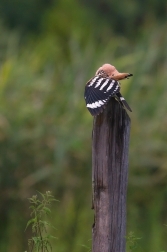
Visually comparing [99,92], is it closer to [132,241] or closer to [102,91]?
[102,91]

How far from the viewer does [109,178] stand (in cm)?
331

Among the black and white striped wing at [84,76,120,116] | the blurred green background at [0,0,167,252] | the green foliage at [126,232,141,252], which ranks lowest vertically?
the green foliage at [126,232,141,252]

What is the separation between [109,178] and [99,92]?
1.70 feet

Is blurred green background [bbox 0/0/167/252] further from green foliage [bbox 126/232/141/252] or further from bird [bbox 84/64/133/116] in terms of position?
green foliage [bbox 126/232/141/252]

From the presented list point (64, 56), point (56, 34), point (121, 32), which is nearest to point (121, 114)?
point (64, 56)

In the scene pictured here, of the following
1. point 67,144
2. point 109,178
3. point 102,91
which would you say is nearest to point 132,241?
point 109,178

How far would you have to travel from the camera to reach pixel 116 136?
3.32 m

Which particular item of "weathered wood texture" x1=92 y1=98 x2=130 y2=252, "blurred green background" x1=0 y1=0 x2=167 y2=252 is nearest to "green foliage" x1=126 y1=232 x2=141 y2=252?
"weathered wood texture" x1=92 y1=98 x2=130 y2=252

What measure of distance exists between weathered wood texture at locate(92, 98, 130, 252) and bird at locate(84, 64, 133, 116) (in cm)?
7

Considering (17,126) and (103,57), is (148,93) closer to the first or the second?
(103,57)

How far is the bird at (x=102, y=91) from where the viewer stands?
3398mm

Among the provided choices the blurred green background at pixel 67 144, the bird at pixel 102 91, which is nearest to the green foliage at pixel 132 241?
the bird at pixel 102 91

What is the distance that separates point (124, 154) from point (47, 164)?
4.46 metres

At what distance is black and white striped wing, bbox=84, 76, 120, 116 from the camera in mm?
3377
